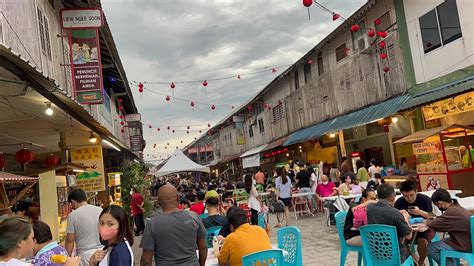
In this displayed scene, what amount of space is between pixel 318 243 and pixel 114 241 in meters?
6.73

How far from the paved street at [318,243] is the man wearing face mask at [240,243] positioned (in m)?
3.25

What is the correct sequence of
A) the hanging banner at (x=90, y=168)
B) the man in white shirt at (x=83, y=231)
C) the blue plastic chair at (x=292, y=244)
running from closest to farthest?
the blue plastic chair at (x=292, y=244), the man in white shirt at (x=83, y=231), the hanging banner at (x=90, y=168)

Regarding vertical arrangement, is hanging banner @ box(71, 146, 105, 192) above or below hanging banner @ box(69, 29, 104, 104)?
below

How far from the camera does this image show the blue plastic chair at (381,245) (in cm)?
521

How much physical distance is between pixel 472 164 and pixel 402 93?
3315mm

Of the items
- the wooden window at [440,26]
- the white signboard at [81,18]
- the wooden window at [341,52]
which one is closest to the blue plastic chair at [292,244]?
the white signboard at [81,18]

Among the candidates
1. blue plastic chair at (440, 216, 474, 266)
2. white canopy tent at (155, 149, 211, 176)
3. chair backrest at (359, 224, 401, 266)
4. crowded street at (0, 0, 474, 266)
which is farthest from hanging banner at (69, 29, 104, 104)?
white canopy tent at (155, 149, 211, 176)

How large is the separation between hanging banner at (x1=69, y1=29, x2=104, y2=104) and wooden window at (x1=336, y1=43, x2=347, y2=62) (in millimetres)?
10765

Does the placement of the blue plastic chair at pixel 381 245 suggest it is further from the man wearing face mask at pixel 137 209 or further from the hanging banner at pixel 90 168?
the man wearing face mask at pixel 137 209

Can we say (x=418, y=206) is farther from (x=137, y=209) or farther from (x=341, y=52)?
(x=341, y=52)

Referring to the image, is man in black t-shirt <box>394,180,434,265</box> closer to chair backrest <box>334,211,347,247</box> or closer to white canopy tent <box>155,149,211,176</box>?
chair backrest <box>334,211,347,247</box>

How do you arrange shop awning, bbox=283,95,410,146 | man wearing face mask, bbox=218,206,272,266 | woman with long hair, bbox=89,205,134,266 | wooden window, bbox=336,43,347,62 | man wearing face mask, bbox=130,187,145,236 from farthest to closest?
wooden window, bbox=336,43,347,62
man wearing face mask, bbox=130,187,145,236
shop awning, bbox=283,95,410,146
man wearing face mask, bbox=218,206,272,266
woman with long hair, bbox=89,205,134,266

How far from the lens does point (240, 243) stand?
14.9ft

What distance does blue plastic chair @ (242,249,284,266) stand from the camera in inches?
168
